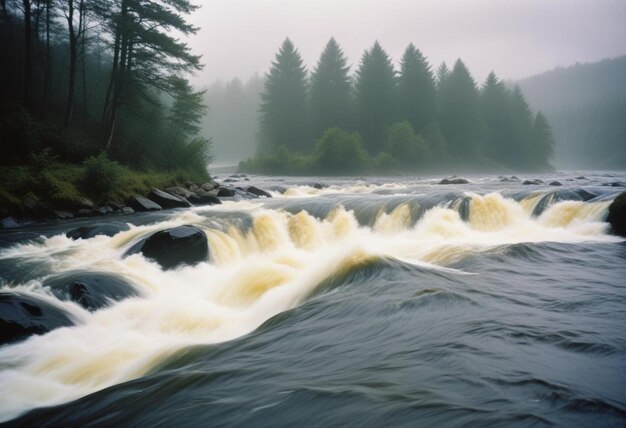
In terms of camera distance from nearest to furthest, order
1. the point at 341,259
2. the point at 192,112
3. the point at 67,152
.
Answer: the point at 341,259, the point at 67,152, the point at 192,112

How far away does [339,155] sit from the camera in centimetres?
4106

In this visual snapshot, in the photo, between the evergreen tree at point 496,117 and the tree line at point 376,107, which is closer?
the tree line at point 376,107

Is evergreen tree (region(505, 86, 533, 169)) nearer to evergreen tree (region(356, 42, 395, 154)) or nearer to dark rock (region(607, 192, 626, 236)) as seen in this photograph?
evergreen tree (region(356, 42, 395, 154))

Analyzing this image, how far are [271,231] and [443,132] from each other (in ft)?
169

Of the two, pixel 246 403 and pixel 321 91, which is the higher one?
pixel 321 91

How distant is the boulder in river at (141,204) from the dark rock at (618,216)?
15.9 m

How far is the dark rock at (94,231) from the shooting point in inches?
410

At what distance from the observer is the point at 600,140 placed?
5591 inches

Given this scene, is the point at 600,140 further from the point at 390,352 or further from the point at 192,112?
the point at 390,352

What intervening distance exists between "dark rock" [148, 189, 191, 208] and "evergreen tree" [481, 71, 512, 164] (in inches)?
2196

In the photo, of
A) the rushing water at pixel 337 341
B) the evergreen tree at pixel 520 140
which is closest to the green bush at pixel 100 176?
the rushing water at pixel 337 341

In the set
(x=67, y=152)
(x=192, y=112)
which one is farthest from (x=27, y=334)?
(x=192, y=112)

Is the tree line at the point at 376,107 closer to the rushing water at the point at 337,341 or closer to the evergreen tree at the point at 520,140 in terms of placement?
the evergreen tree at the point at 520,140

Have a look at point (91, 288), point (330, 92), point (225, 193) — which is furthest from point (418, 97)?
point (91, 288)
